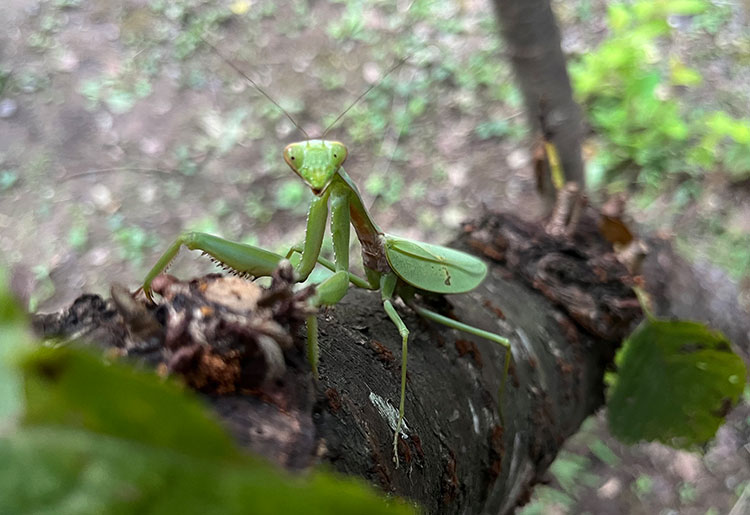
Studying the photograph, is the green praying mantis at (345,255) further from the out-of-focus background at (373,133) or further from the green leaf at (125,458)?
the out-of-focus background at (373,133)

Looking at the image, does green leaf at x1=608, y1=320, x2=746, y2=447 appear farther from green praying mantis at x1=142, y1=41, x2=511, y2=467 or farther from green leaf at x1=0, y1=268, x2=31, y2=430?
green leaf at x1=0, y1=268, x2=31, y2=430

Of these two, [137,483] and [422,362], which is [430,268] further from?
[137,483]

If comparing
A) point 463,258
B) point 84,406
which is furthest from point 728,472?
point 84,406

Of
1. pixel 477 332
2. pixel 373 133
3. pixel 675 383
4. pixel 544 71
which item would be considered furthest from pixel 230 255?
pixel 373 133

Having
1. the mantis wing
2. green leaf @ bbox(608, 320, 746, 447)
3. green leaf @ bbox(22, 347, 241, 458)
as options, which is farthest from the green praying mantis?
green leaf @ bbox(22, 347, 241, 458)

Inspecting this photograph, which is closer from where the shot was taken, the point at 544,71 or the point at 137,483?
the point at 137,483

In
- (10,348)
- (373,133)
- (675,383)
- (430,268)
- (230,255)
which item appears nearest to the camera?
(10,348)
